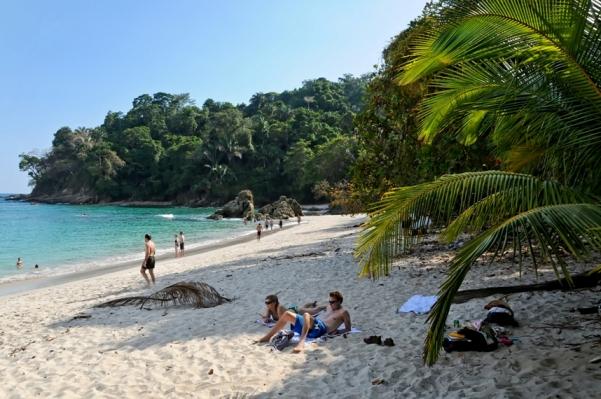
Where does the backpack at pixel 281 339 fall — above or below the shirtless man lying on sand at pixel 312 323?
below

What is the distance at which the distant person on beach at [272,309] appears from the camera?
6973mm

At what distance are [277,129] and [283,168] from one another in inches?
300

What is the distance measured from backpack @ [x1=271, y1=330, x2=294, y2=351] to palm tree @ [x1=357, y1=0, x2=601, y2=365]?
2403mm

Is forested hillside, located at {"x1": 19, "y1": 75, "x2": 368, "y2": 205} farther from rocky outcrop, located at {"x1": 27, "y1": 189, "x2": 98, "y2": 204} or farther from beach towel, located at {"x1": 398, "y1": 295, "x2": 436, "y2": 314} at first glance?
beach towel, located at {"x1": 398, "y1": 295, "x2": 436, "y2": 314}

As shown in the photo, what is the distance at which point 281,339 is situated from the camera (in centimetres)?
602

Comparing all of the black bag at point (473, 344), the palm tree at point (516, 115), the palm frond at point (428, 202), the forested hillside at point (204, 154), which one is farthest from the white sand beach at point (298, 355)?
the forested hillside at point (204, 154)

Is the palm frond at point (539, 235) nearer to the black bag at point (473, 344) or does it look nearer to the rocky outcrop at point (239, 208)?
the black bag at point (473, 344)

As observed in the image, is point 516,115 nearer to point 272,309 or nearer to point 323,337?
point 323,337

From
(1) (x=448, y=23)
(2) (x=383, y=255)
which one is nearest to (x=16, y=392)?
(2) (x=383, y=255)

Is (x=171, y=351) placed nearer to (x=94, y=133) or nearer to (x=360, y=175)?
(x=360, y=175)

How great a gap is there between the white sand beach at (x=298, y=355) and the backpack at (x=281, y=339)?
0.11 meters

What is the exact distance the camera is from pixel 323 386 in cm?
464

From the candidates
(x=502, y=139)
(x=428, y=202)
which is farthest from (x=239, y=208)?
(x=428, y=202)

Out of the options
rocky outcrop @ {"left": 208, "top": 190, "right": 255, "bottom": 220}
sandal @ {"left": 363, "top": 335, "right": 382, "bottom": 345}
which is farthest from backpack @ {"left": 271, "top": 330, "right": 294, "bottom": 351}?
rocky outcrop @ {"left": 208, "top": 190, "right": 255, "bottom": 220}
